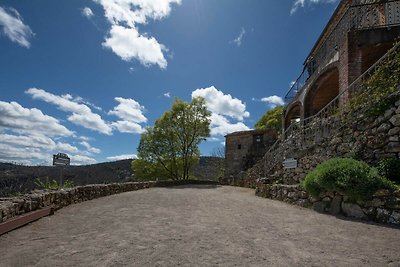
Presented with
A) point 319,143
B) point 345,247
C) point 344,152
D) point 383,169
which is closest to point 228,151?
point 319,143

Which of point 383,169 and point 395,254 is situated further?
point 383,169

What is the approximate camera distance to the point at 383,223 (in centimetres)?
529

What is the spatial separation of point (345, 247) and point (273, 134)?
2393cm

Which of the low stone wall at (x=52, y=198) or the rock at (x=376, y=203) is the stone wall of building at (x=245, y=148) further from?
the rock at (x=376, y=203)

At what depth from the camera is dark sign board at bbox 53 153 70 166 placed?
8258 millimetres

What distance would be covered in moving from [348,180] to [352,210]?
681 mm

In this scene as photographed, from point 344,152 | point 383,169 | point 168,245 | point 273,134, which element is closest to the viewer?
point 168,245

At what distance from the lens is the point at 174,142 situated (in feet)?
98.9

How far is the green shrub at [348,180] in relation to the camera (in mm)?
5672

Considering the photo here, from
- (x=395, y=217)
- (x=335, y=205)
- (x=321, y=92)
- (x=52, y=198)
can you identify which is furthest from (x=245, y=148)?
(x=52, y=198)

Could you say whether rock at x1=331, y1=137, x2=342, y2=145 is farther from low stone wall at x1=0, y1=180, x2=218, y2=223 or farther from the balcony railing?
low stone wall at x1=0, y1=180, x2=218, y2=223

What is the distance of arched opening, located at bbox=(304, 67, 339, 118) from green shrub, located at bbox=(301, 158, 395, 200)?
31.7ft

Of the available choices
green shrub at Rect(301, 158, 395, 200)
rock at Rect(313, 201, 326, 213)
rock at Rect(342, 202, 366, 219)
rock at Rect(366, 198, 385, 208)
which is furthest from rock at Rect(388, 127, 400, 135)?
rock at Rect(313, 201, 326, 213)

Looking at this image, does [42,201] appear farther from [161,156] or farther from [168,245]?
[161,156]
